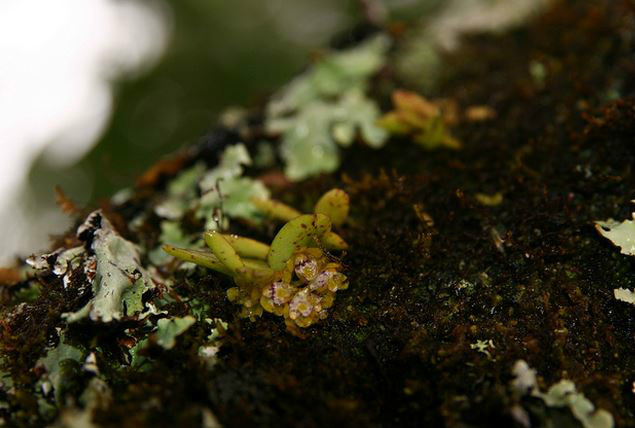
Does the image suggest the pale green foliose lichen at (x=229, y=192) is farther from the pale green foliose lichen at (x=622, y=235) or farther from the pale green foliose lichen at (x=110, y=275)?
the pale green foliose lichen at (x=622, y=235)

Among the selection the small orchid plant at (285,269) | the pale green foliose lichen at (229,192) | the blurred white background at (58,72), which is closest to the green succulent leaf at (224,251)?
the small orchid plant at (285,269)

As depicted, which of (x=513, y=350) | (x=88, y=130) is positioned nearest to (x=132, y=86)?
(x=88, y=130)

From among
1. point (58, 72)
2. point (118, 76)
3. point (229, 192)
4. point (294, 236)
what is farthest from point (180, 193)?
point (58, 72)

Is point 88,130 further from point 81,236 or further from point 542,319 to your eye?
point 542,319

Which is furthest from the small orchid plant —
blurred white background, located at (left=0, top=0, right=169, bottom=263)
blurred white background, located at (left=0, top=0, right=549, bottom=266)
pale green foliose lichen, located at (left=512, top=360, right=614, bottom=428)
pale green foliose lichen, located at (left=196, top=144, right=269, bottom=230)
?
blurred white background, located at (left=0, top=0, right=169, bottom=263)

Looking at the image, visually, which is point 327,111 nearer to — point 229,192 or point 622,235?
point 229,192
